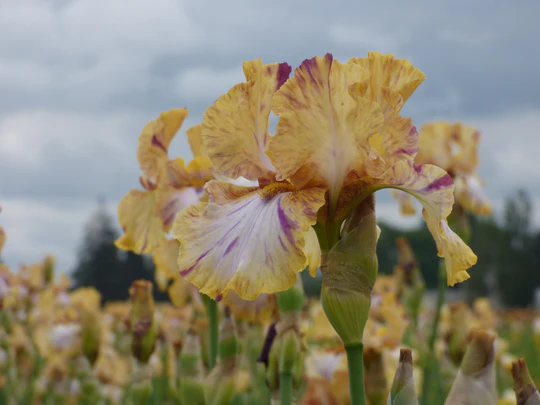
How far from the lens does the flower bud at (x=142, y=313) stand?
97.9 inches

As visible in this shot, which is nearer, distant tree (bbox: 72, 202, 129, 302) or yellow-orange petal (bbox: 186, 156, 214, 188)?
yellow-orange petal (bbox: 186, 156, 214, 188)

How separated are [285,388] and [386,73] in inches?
38.5

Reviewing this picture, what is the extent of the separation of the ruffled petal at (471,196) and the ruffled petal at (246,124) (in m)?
2.79

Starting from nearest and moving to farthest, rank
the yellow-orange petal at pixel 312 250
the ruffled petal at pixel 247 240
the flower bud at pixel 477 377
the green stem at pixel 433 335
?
the ruffled petal at pixel 247 240 → the flower bud at pixel 477 377 → the yellow-orange petal at pixel 312 250 → the green stem at pixel 433 335

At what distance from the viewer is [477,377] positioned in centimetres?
134

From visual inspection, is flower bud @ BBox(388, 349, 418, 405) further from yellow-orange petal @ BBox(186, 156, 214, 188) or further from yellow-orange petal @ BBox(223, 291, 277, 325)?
yellow-orange petal @ BBox(186, 156, 214, 188)

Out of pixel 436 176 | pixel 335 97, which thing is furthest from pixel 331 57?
pixel 436 176

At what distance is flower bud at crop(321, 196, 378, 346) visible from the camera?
1.23 meters

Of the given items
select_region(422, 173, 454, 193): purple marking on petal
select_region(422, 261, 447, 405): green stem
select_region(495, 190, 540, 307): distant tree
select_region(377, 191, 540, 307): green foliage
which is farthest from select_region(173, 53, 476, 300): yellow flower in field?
select_region(495, 190, 540, 307): distant tree

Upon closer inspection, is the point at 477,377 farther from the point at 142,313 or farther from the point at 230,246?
the point at 142,313

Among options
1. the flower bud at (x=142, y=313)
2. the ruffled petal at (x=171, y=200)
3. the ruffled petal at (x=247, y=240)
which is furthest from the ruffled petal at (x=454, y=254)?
the flower bud at (x=142, y=313)

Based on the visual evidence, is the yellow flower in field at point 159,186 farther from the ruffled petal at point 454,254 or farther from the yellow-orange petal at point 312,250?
the ruffled petal at point 454,254

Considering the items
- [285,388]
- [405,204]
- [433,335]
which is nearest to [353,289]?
[285,388]

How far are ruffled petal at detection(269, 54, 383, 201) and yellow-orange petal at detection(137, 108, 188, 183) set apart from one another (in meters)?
0.84
